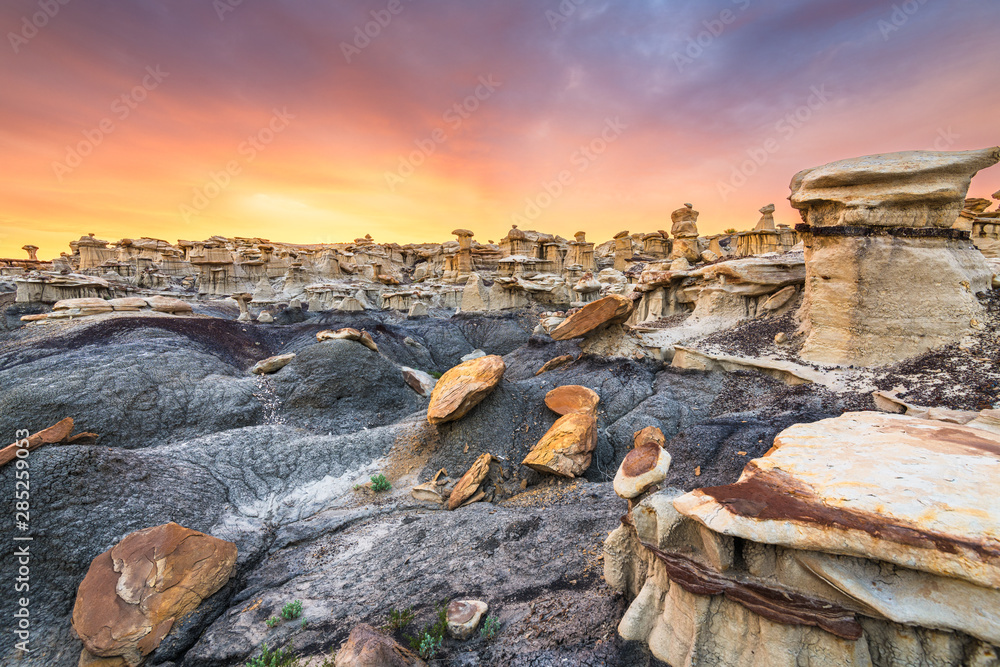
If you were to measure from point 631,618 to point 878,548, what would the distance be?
→ 195 cm

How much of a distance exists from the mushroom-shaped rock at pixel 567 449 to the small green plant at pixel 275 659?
482cm

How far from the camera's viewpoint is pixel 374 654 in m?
3.17

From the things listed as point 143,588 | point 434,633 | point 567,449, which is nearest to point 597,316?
point 567,449

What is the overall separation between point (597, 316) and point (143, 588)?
1294cm

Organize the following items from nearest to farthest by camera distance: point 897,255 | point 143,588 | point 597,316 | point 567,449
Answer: point 143,588 < point 567,449 < point 897,255 < point 597,316

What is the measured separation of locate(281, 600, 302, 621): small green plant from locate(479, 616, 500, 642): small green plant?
102 inches

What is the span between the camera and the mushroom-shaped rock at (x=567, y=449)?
7.52 meters

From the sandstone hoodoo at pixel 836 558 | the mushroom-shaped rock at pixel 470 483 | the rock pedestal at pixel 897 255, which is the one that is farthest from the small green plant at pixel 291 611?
the rock pedestal at pixel 897 255

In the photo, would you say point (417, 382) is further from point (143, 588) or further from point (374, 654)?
point (374, 654)

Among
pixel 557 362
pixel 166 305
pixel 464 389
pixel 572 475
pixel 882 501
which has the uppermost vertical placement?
pixel 166 305

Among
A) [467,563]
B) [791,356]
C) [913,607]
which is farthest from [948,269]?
[467,563]

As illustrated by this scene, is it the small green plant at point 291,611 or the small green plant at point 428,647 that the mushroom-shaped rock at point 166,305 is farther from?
the small green plant at point 428,647

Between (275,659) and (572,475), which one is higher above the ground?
(275,659)

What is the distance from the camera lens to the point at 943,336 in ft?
27.2
